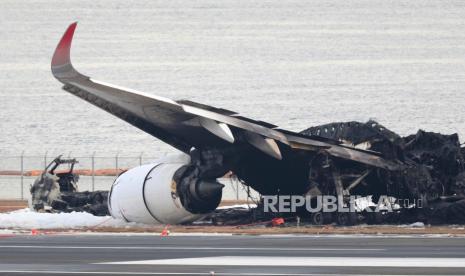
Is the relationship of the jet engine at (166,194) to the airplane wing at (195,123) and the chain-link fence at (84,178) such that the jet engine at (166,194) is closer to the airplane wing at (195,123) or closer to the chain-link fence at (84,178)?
the airplane wing at (195,123)

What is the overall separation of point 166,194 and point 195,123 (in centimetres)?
302

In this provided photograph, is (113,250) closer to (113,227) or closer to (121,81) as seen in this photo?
(113,227)

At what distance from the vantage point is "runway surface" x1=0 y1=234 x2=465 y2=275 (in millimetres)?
25438

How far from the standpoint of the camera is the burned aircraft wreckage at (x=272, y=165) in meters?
39.7

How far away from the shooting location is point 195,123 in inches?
1553

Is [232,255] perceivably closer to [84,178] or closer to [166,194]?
[166,194]

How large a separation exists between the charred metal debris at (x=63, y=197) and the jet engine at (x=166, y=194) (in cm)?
390

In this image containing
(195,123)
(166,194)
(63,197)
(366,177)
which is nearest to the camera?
(195,123)

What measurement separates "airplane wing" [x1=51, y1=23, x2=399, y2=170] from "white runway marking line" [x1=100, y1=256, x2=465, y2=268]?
428 inches

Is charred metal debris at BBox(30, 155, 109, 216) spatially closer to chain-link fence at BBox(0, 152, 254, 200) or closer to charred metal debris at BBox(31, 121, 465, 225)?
charred metal debris at BBox(31, 121, 465, 225)

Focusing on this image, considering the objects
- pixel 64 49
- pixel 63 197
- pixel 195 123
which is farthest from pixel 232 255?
pixel 63 197

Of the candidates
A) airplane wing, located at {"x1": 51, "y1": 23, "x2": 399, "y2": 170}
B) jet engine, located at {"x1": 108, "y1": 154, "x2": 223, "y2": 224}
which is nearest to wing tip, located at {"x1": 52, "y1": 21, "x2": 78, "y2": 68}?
airplane wing, located at {"x1": 51, "y1": 23, "x2": 399, "y2": 170}

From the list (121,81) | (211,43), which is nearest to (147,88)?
(121,81)

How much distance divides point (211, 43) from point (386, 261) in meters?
152
